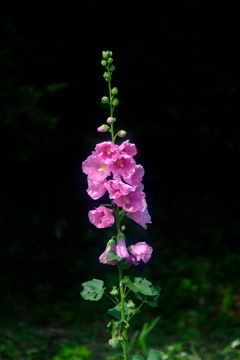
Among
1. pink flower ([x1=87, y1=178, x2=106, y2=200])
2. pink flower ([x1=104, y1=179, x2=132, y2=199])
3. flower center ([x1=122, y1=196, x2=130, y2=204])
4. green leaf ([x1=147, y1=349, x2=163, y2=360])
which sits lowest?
green leaf ([x1=147, y1=349, x2=163, y2=360])

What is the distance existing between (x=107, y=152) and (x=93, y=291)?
1.84ft

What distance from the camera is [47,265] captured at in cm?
605

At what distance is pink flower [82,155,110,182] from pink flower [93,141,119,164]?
0.02 m

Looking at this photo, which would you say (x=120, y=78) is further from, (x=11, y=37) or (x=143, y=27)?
(x=11, y=37)

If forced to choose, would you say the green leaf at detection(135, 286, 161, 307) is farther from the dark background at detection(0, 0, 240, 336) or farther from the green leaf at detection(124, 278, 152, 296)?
the dark background at detection(0, 0, 240, 336)

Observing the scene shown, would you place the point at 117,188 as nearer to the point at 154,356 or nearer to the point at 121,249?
the point at 121,249

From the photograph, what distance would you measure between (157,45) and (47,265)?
2.81 meters

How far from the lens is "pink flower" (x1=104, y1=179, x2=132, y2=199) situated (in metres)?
2.16

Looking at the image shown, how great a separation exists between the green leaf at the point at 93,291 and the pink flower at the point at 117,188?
1.25 ft

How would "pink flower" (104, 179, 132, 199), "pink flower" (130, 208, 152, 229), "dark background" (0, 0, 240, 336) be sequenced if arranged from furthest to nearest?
"dark background" (0, 0, 240, 336), "pink flower" (130, 208, 152, 229), "pink flower" (104, 179, 132, 199)

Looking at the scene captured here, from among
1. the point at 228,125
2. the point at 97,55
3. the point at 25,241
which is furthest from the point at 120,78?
Answer: the point at 25,241

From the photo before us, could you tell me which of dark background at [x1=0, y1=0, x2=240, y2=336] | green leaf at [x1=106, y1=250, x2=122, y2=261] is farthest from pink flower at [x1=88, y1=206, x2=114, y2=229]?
dark background at [x1=0, y1=0, x2=240, y2=336]

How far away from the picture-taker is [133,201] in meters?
2.22

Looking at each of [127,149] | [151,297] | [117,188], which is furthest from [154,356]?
[127,149]
